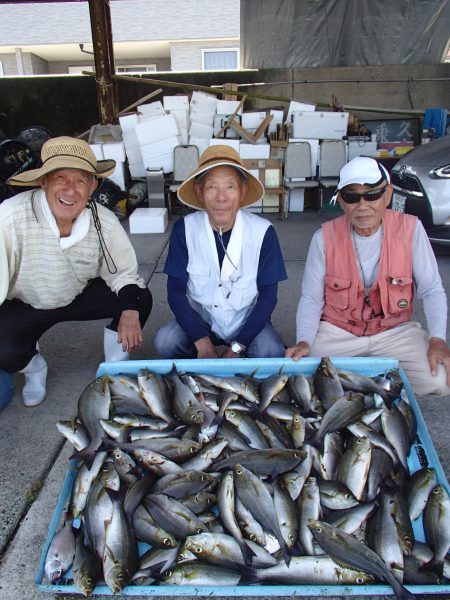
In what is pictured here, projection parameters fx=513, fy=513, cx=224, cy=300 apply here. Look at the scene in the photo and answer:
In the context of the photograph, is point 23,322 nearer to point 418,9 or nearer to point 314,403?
point 314,403

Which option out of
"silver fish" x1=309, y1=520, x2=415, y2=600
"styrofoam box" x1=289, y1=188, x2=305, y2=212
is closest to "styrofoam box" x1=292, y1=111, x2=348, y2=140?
"styrofoam box" x1=289, y1=188, x2=305, y2=212

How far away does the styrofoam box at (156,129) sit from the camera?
668cm

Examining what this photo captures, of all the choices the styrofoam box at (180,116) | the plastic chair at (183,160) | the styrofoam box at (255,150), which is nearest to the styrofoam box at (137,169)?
the plastic chair at (183,160)

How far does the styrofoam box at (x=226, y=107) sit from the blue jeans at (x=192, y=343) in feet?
16.6

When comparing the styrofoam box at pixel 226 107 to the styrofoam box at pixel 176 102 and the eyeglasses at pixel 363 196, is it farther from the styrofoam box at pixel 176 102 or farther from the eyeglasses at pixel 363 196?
the eyeglasses at pixel 363 196

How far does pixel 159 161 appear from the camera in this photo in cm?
690

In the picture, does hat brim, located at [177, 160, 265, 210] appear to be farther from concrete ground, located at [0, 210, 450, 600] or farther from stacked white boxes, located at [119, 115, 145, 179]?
stacked white boxes, located at [119, 115, 145, 179]

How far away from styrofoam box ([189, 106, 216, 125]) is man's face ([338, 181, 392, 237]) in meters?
5.11

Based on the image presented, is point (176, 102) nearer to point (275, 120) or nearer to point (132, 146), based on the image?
point (132, 146)

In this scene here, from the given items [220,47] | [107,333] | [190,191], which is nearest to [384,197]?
[190,191]

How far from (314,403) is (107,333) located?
1378mm

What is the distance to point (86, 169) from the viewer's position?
98.0 inches

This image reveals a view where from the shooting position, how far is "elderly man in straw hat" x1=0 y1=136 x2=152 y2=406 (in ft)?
8.38

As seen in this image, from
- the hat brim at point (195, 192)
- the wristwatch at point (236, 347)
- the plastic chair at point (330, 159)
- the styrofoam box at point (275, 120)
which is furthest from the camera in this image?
the styrofoam box at point (275, 120)
